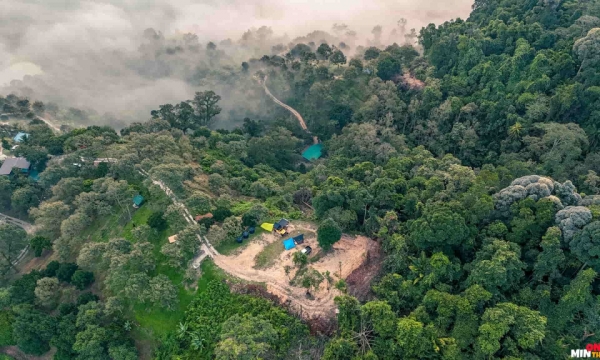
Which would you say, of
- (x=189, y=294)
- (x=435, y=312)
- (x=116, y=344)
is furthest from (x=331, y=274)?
(x=116, y=344)

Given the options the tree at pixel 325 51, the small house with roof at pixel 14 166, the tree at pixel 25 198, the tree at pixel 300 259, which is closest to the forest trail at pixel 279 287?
the tree at pixel 300 259

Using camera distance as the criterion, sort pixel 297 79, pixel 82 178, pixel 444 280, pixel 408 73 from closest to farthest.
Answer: pixel 444 280 < pixel 82 178 < pixel 408 73 < pixel 297 79

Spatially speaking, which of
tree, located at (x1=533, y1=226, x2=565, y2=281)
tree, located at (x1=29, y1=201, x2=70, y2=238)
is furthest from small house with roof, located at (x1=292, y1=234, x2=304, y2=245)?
tree, located at (x1=29, y1=201, x2=70, y2=238)

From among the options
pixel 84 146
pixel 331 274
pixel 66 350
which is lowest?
pixel 66 350

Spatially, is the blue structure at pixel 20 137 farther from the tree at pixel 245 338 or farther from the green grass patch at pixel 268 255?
the tree at pixel 245 338

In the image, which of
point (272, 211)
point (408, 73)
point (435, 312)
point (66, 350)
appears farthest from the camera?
point (408, 73)

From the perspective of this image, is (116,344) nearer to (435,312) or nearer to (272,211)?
(272,211)
